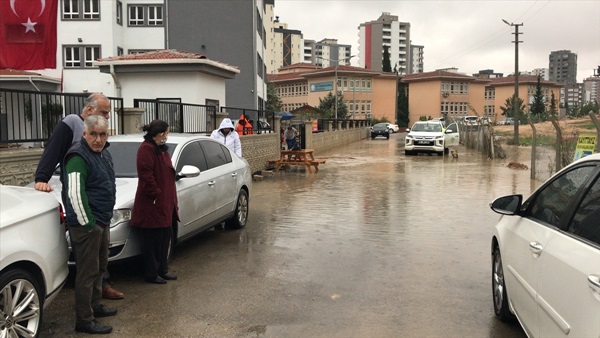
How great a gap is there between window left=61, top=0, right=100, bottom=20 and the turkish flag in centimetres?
3219

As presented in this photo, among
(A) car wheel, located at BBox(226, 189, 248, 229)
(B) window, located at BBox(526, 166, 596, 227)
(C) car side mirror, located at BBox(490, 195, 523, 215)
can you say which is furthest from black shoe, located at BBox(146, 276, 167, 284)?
(B) window, located at BBox(526, 166, 596, 227)

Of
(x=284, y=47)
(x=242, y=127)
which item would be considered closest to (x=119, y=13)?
(x=242, y=127)

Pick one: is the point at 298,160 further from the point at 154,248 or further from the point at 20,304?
the point at 20,304

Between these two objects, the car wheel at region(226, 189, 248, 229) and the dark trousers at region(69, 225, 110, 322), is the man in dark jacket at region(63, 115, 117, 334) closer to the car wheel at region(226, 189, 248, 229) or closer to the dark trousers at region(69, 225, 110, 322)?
the dark trousers at region(69, 225, 110, 322)

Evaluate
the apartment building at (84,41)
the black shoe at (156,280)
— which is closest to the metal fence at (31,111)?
the black shoe at (156,280)

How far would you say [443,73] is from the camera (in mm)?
92438

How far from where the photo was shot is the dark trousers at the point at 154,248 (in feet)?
19.8

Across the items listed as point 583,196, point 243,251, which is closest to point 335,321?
point 583,196

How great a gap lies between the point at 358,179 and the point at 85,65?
85.8ft

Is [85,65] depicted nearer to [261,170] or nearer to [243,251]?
[261,170]

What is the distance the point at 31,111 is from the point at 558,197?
7.51 m

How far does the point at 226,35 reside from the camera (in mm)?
38938

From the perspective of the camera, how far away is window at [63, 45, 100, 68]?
36812 mm

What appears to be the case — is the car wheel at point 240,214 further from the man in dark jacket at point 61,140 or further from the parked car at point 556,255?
the parked car at point 556,255
